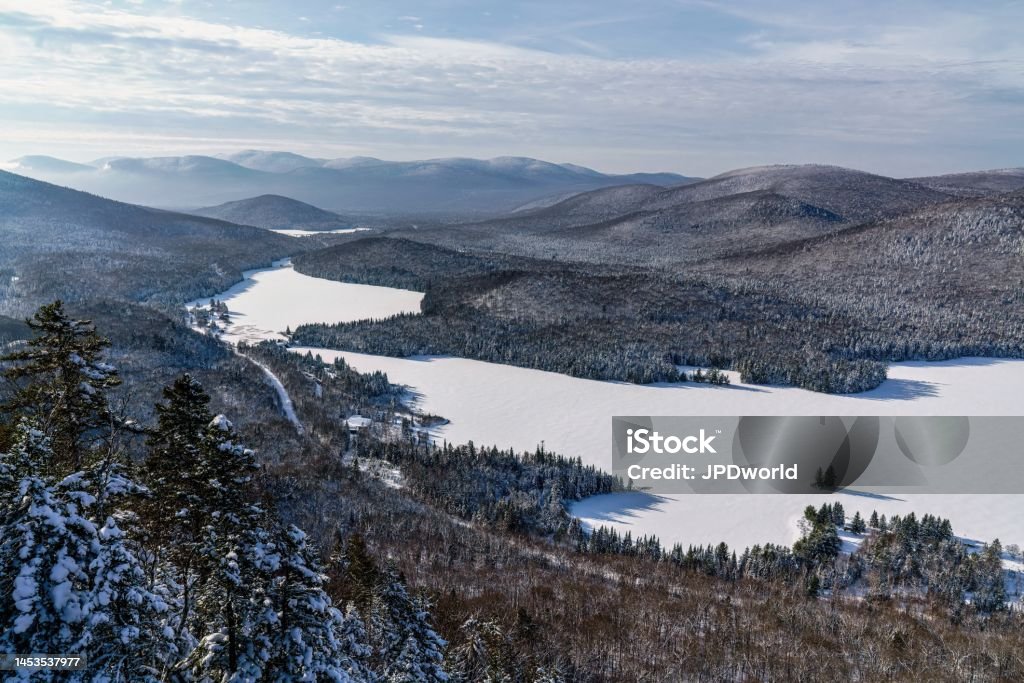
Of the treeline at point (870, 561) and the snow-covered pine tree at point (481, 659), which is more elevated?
the snow-covered pine tree at point (481, 659)

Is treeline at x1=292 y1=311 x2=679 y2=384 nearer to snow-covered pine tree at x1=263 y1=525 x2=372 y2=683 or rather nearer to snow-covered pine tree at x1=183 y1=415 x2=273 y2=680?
snow-covered pine tree at x1=263 y1=525 x2=372 y2=683

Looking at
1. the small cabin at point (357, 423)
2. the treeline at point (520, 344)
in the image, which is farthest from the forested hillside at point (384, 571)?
the treeline at point (520, 344)

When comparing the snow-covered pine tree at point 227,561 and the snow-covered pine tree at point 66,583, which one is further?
the snow-covered pine tree at point 227,561

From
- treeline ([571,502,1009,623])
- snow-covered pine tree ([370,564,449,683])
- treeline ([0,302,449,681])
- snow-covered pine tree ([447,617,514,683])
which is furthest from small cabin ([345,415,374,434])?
treeline ([0,302,449,681])

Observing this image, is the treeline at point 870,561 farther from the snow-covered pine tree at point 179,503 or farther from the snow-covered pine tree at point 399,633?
the snow-covered pine tree at point 179,503

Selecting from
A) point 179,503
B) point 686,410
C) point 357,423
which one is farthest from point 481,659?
point 686,410

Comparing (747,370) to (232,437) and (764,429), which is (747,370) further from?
(232,437)
